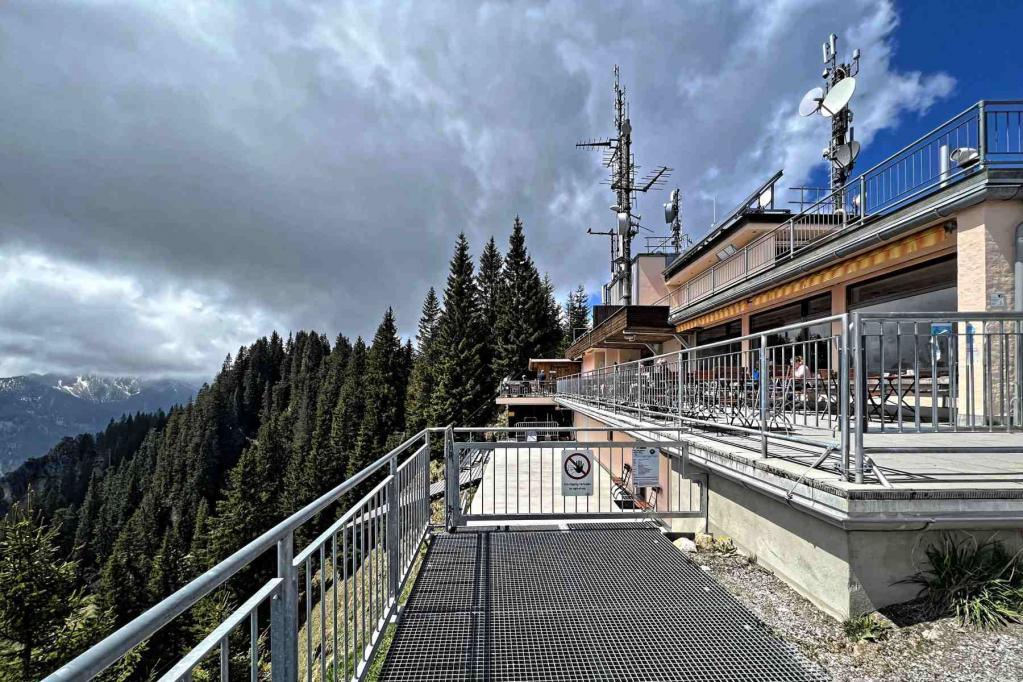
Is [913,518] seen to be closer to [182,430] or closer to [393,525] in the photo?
[393,525]

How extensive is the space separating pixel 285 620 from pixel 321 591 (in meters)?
1.37

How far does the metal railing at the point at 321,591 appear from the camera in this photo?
1227 mm

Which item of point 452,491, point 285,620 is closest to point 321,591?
point 285,620

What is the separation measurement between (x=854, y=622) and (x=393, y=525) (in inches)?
128

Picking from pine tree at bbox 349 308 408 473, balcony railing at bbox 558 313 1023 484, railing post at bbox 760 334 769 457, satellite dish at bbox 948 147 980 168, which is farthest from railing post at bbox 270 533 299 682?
pine tree at bbox 349 308 408 473

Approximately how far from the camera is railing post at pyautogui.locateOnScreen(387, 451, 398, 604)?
3627mm

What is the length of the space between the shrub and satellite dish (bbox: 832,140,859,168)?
1157 centimetres

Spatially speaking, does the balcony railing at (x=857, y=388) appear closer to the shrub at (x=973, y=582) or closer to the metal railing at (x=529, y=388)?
the shrub at (x=973, y=582)

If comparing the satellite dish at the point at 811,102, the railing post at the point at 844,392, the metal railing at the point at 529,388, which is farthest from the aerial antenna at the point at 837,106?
the metal railing at the point at 529,388

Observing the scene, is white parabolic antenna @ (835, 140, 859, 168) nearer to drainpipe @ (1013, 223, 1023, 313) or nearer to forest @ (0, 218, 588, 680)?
drainpipe @ (1013, 223, 1023, 313)

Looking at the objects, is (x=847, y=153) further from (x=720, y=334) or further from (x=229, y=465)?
(x=229, y=465)

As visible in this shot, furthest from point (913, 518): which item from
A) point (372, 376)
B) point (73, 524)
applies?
point (73, 524)

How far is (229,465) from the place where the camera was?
85.8m

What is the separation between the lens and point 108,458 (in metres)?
105
